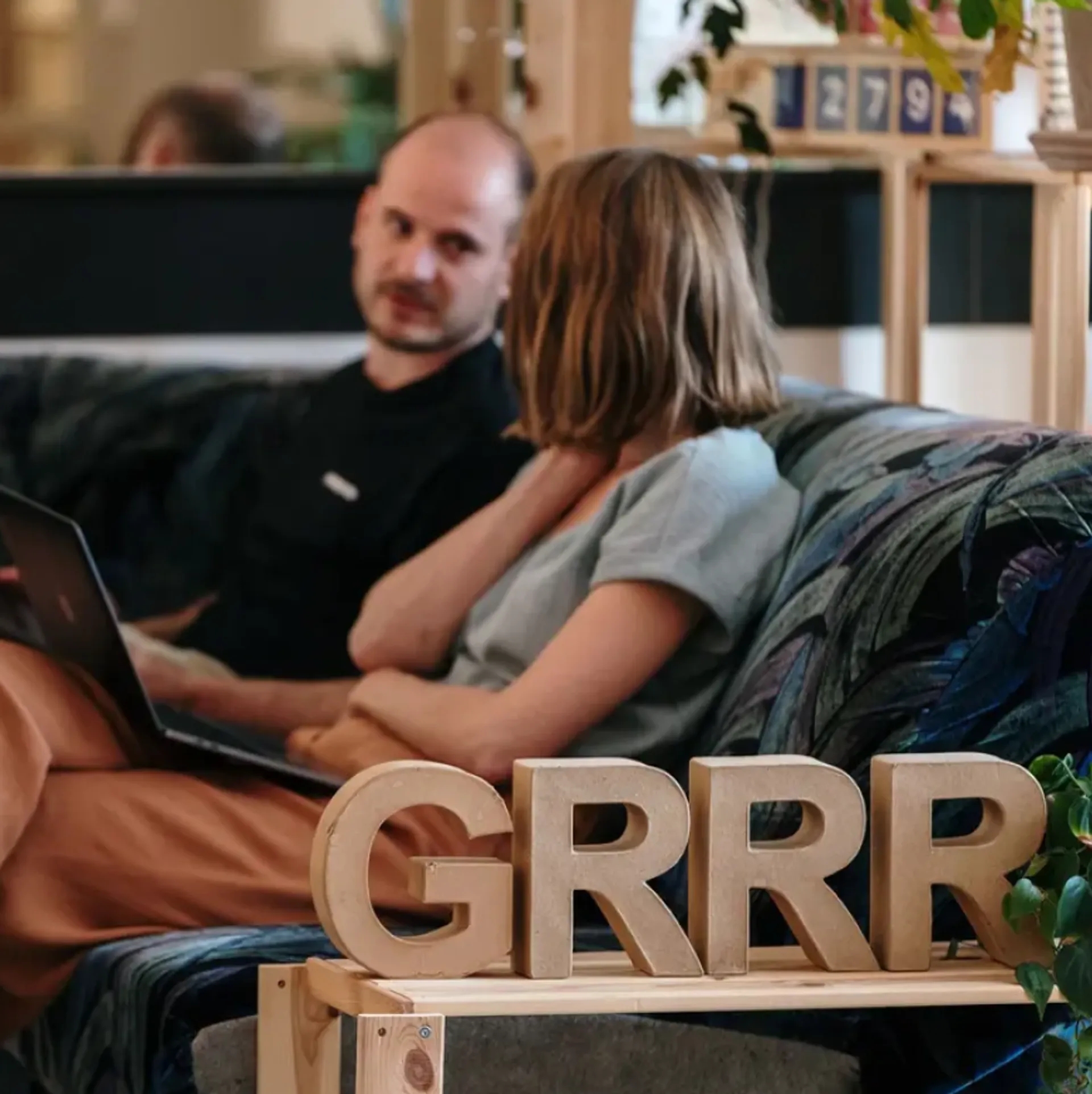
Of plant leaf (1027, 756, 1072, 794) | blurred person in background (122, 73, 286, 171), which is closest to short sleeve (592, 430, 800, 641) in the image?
plant leaf (1027, 756, 1072, 794)

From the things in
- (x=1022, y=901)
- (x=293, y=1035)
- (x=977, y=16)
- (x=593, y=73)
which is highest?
(x=593, y=73)

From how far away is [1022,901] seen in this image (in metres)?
1.26

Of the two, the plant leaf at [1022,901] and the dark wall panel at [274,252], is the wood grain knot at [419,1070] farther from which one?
the dark wall panel at [274,252]

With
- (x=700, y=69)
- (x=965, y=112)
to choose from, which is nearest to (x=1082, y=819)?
(x=700, y=69)

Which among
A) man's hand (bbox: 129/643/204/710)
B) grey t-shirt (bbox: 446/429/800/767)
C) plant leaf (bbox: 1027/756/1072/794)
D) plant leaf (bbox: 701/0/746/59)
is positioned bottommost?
man's hand (bbox: 129/643/204/710)

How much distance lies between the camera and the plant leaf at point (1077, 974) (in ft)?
3.99

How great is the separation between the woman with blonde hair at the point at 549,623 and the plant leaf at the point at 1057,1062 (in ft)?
1.60

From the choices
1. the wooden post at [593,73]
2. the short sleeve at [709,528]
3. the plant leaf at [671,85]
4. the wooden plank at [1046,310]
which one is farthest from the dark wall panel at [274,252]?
the short sleeve at [709,528]

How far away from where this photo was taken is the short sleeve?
1.66m

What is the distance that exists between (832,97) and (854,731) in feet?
4.55

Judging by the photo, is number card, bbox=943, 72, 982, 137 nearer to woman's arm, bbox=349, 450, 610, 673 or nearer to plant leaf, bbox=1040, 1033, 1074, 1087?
woman's arm, bbox=349, 450, 610, 673

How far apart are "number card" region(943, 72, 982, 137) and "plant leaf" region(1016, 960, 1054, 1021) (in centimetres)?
160

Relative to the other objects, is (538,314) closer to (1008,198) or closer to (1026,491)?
(1026,491)

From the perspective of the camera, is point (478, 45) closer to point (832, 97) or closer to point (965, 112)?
point (832, 97)
